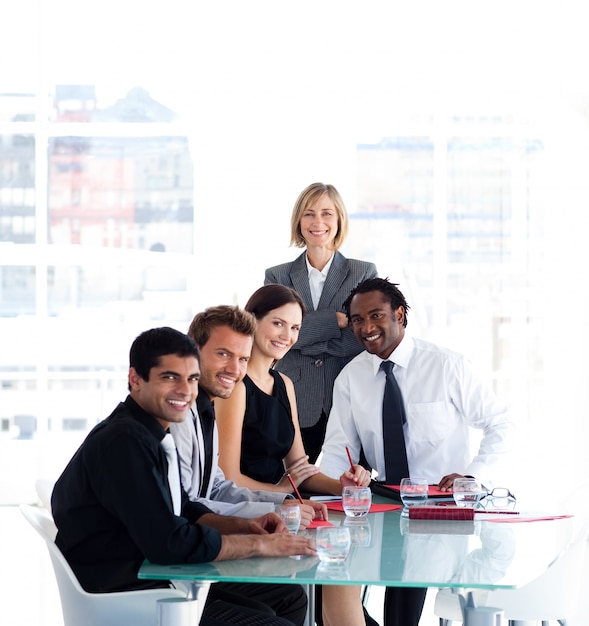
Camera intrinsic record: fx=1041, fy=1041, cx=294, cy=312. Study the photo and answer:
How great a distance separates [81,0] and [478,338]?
3635mm

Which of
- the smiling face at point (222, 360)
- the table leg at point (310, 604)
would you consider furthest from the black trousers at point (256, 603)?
the smiling face at point (222, 360)

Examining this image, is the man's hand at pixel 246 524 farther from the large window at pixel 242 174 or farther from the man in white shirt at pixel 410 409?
the large window at pixel 242 174

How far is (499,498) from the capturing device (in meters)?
2.81

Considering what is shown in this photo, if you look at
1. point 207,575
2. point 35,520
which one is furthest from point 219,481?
point 207,575

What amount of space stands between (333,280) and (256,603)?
5.23 ft

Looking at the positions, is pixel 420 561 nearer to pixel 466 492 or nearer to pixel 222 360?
pixel 466 492

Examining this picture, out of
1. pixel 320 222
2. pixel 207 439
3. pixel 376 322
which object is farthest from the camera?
pixel 320 222

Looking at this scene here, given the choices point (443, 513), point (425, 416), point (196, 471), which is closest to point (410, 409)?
point (425, 416)

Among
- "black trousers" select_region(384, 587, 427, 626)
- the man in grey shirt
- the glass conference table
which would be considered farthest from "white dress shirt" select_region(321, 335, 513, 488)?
the glass conference table

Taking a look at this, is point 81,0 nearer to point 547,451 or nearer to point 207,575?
point 547,451

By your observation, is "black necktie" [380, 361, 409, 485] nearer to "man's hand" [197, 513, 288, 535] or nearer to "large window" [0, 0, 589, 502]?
"man's hand" [197, 513, 288, 535]

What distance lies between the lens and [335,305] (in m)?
3.91

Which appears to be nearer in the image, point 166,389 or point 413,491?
point 166,389

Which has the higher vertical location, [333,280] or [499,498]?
[333,280]
